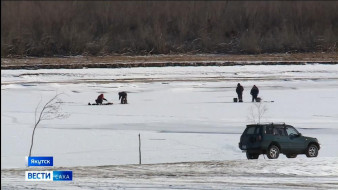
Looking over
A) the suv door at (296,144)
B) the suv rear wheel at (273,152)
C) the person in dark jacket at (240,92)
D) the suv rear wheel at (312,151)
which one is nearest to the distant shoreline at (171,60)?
the person in dark jacket at (240,92)

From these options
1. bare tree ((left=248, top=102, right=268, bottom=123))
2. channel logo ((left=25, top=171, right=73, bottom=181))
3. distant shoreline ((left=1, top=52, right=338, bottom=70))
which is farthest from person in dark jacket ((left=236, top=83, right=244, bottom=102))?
channel logo ((left=25, top=171, right=73, bottom=181))

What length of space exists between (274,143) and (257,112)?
1049 cm

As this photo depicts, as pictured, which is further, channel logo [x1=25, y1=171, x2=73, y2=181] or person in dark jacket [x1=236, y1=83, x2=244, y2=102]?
person in dark jacket [x1=236, y1=83, x2=244, y2=102]

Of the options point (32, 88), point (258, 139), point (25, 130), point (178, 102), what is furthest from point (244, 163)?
point (32, 88)

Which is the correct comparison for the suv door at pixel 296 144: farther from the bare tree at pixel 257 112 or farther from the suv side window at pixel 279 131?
the bare tree at pixel 257 112

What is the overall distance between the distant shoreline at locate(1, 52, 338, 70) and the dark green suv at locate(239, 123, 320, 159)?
1192 inches

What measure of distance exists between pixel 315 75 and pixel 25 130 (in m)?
26.2

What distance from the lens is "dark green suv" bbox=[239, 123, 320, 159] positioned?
22656 mm

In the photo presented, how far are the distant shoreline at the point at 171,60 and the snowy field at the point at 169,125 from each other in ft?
7.84

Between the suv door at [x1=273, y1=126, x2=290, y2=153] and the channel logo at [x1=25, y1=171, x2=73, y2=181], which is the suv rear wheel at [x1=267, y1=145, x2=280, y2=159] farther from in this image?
the channel logo at [x1=25, y1=171, x2=73, y2=181]

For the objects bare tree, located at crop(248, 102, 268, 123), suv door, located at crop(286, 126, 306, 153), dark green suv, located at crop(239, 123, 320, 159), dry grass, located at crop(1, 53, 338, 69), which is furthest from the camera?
dry grass, located at crop(1, 53, 338, 69)

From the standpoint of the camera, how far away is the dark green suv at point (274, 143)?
74.3 feet

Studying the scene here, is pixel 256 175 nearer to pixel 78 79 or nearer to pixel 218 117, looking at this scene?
pixel 218 117

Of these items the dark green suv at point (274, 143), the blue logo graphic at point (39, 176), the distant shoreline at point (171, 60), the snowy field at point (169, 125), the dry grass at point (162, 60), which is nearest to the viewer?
the blue logo graphic at point (39, 176)
